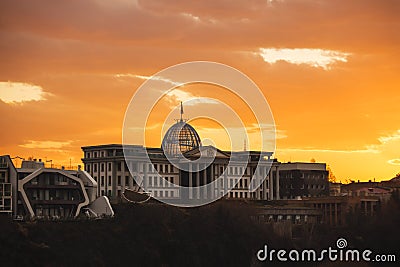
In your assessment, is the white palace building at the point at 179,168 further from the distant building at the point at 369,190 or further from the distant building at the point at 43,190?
the distant building at the point at 43,190

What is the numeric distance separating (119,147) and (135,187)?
5.10 meters

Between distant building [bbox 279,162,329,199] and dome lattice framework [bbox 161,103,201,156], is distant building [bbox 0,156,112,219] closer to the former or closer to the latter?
dome lattice framework [bbox 161,103,201,156]

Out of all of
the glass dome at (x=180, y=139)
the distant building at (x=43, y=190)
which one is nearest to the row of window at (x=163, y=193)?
the glass dome at (x=180, y=139)

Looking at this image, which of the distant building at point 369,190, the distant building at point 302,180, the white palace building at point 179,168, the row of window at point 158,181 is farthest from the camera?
the distant building at point 302,180

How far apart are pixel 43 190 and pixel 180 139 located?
3508 cm

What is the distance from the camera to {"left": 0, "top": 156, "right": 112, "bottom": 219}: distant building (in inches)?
3255

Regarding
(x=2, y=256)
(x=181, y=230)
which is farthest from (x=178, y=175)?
(x=2, y=256)

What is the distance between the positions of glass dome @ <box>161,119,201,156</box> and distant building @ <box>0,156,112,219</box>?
29061mm

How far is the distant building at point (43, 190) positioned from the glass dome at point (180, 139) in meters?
29.1

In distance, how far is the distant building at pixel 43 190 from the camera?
8269 centimetres

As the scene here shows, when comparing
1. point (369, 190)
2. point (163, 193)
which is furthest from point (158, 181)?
point (369, 190)

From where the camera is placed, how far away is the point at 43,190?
86.5 meters

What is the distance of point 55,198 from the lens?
8725 cm

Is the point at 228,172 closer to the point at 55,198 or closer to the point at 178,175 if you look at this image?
the point at 178,175
